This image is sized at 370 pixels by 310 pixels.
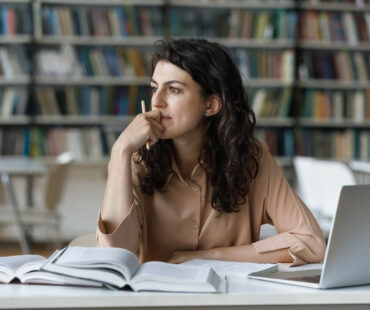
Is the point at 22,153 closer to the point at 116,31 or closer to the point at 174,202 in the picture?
the point at 116,31

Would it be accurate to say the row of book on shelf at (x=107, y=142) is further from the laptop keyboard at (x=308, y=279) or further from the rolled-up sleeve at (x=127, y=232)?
the laptop keyboard at (x=308, y=279)

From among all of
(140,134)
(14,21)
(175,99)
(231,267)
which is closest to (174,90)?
(175,99)

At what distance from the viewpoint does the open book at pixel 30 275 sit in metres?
1.20

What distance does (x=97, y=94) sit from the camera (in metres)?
5.70

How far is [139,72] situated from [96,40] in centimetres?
42

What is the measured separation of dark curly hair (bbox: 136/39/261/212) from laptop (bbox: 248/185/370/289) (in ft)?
1.83

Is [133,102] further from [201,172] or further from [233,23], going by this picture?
[201,172]

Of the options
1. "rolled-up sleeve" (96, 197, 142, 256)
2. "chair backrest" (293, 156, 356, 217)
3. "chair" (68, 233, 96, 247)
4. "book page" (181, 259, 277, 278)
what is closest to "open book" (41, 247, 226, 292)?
"book page" (181, 259, 277, 278)

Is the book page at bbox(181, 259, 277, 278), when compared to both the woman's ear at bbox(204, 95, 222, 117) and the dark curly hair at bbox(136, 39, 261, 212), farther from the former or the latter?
the woman's ear at bbox(204, 95, 222, 117)

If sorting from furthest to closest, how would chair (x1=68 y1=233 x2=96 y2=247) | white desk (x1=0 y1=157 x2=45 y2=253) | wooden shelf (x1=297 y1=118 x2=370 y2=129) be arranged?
1. wooden shelf (x1=297 y1=118 x2=370 y2=129)
2. white desk (x1=0 y1=157 x2=45 y2=253)
3. chair (x1=68 y1=233 x2=96 y2=247)

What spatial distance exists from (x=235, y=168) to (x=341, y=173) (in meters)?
2.13

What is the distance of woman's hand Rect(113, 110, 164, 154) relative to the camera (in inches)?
68.7

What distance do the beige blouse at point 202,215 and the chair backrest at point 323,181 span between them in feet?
6.07

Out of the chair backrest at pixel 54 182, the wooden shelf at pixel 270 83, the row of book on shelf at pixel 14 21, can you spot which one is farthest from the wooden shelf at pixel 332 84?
the row of book on shelf at pixel 14 21
